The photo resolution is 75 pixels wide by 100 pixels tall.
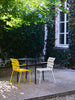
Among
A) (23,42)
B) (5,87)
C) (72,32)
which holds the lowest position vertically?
(5,87)

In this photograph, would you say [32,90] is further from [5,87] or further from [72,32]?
[72,32]

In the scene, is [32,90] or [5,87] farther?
[5,87]

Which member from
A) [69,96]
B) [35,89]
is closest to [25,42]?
[35,89]

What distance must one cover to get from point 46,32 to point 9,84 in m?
6.29

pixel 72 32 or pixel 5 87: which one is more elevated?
pixel 72 32

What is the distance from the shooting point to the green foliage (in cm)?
938

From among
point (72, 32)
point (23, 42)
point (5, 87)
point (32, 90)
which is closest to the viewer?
point (32, 90)

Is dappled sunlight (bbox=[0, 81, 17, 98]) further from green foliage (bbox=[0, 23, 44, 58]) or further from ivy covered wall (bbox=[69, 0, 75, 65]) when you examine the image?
ivy covered wall (bbox=[69, 0, 75, 65])

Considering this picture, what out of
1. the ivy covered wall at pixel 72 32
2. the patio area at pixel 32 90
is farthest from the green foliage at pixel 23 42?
the patio area at pixel 32 90

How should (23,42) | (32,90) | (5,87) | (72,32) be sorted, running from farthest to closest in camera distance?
(23,42), (72,32), (5,87), (32,90)

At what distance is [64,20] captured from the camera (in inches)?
441

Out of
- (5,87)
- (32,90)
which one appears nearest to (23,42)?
(5,87)

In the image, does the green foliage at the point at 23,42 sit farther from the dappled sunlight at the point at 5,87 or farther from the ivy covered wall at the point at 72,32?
the dappled sunlight at the point at 5,87

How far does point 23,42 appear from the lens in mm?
9859
